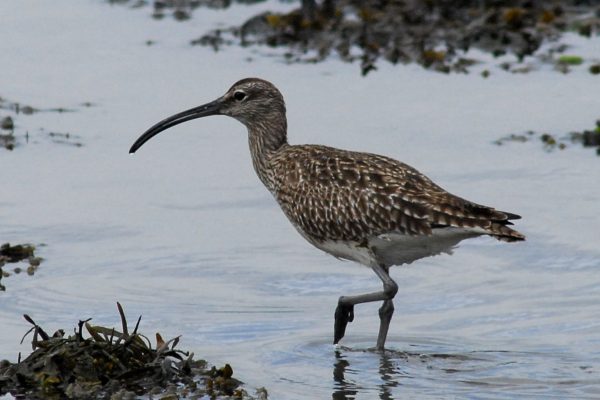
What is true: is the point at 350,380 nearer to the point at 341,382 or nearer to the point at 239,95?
the point at 341,382

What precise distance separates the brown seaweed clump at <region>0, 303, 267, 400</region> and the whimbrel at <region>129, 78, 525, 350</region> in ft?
4.10

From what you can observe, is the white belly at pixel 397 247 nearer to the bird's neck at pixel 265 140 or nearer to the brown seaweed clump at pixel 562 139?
the bird's neck at pixel 265 140

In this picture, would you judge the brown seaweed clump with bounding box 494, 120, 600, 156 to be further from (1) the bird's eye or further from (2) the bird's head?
(1) the bird's eye

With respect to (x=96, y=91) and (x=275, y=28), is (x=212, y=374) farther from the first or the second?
(x=275, y=28)

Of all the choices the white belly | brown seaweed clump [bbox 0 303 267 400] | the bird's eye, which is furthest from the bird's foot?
the bird's eye

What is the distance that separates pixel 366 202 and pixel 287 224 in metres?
2.43

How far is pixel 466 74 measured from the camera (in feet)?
52.3

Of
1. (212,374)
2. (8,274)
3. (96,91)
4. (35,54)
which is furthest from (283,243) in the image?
(35,54)

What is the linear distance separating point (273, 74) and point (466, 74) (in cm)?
202

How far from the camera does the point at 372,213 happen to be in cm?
961

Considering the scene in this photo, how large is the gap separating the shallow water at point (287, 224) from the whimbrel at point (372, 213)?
0.50 metres

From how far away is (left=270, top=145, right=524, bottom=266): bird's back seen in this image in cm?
927

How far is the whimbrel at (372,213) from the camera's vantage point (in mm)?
9336

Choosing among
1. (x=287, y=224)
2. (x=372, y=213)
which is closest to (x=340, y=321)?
(x=372, y=213)
